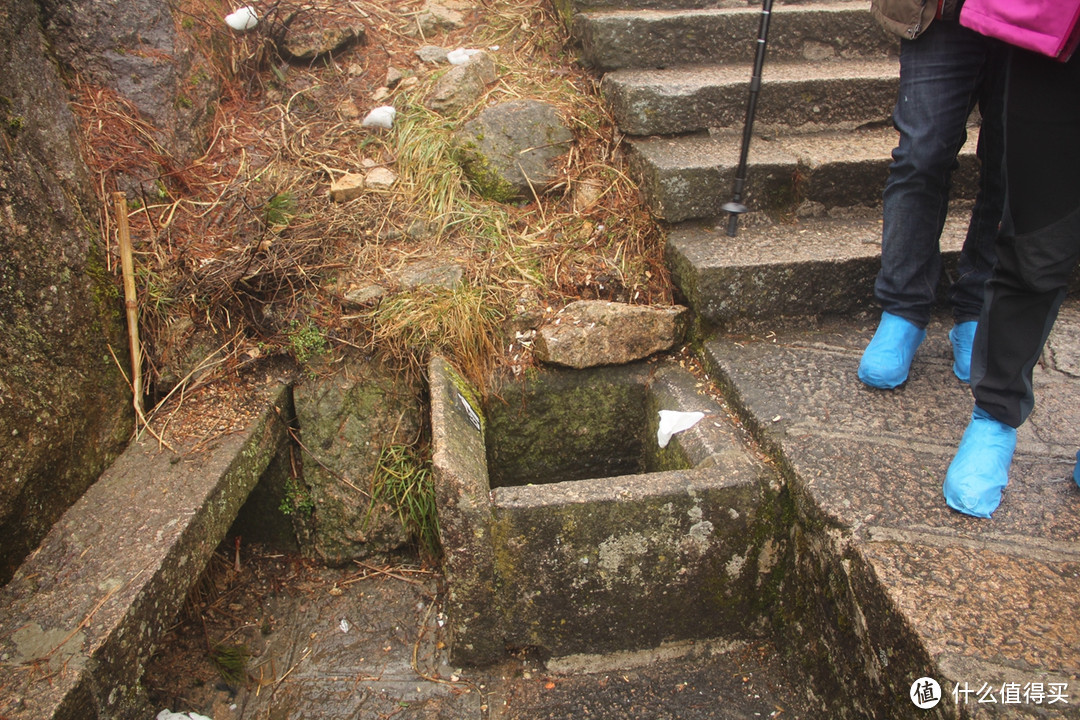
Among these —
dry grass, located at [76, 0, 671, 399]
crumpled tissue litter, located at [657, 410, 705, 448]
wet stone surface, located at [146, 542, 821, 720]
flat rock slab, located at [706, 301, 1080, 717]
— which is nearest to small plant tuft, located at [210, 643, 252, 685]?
wet stone surface, located at [146, 542, 821, 720]

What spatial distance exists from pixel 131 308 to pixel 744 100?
2441 mm

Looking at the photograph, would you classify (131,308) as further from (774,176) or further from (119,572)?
(774,176)

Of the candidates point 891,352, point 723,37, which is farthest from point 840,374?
point 723,37

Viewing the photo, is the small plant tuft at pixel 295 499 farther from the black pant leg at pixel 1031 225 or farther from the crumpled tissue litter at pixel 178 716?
the black pant leg at pixel 1031 225

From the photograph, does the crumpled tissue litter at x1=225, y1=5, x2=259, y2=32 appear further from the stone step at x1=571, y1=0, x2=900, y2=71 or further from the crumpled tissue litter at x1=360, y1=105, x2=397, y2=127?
the stone step at x1=571, y1=0, x2=900, y2=71

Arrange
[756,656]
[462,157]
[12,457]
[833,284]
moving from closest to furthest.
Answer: [12,457] < [756,656] < [833,284] < [462,157]

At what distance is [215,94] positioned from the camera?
3.07 meters

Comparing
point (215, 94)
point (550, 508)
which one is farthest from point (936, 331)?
point (215, 94)

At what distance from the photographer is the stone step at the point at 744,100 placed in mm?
2896

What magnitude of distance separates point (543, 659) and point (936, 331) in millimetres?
1730

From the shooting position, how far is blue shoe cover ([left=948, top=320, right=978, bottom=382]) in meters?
2.21

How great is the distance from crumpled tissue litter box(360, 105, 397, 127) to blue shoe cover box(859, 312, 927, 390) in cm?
220

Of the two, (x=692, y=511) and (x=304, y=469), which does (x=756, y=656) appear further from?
(x=304, y=469)

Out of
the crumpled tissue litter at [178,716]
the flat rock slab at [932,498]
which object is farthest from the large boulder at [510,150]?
the crumpled tissue litter at [178,716]
